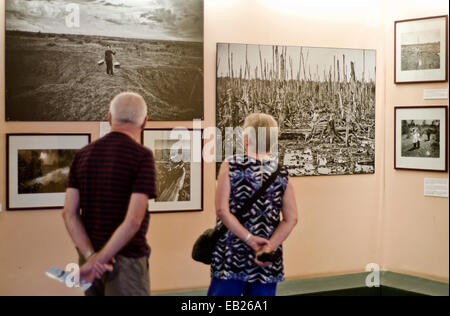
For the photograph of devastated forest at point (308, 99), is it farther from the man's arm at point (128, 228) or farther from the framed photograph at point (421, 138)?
the man's arm at point (128, 228)

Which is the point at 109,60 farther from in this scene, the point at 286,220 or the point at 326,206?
the point at 326,206

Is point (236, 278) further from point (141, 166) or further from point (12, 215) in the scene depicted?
point (12, 215)

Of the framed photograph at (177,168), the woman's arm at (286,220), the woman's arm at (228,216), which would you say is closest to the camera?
the woman's arm at (228,216)

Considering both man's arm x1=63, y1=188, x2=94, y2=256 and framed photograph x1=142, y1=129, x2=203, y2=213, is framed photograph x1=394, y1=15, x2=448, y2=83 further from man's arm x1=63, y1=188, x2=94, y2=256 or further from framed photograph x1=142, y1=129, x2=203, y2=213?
man's arm x1=63, y1=188, x2=94, y2=256

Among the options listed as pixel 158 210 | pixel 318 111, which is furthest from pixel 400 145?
pixel 158 210

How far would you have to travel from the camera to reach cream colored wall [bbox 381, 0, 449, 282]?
588 cm

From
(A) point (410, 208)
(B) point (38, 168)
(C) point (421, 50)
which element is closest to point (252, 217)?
(B) point (38, 168)

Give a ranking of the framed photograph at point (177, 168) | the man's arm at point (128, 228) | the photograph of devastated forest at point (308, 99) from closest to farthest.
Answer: the man's arm at point (128, 228)
the framed photograph at point (177, 168)
the photograph of devastated forest at point (308, 99)

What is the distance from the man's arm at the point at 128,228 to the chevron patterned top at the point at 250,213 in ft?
2.23

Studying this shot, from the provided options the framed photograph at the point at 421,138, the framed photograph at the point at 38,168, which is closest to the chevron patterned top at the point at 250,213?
the framed photograph at the point at 38,168

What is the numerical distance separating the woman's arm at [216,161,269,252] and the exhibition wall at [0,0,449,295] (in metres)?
1.87

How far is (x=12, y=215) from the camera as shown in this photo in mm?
4953

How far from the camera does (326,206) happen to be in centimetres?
617

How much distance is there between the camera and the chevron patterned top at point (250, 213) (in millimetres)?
3705
